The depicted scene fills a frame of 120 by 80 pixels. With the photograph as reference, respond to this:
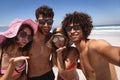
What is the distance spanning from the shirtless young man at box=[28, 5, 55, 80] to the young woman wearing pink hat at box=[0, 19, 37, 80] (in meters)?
0.64

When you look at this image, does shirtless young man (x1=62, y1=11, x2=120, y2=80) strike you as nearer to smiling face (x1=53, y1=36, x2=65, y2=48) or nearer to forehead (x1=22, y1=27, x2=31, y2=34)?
smiling face (x1=53, y1=36, x2=65, y2=48)

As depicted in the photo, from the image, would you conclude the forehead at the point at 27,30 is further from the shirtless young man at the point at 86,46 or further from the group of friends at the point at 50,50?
the shirtless young man at the point at 86,46

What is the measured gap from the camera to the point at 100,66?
8.38ft

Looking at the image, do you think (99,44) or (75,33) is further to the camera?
(75,33)

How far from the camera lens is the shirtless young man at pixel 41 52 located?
361cm

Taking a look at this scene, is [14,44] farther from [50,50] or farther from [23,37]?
[50,50]

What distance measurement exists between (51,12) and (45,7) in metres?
0.14

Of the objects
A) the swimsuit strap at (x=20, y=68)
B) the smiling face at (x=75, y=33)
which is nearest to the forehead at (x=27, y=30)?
the swimsuit strap at (x=20, y=68)

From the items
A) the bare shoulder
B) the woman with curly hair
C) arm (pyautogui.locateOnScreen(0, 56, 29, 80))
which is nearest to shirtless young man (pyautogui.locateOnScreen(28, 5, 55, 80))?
the woman with curly hair

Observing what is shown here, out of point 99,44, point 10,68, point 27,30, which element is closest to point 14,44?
point 27,30

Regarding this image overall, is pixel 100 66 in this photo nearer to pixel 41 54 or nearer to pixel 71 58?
pixel 71 58

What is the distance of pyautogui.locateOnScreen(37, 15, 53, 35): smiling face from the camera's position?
3.53m

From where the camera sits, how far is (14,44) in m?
2.81

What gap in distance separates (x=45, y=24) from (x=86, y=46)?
102 cm
